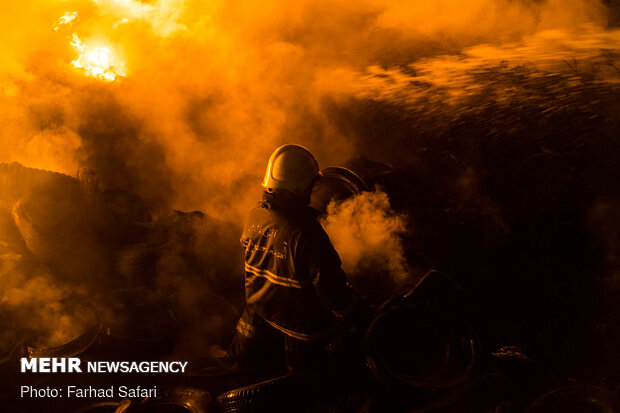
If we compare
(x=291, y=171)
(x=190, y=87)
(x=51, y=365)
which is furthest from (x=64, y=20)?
(x=291, y=171)

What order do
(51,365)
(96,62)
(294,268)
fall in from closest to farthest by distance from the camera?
(294,268) < (51,365) < (96,62)

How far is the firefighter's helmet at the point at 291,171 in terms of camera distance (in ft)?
12.0

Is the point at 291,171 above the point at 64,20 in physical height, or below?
below

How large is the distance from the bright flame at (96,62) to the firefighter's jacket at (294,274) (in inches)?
214

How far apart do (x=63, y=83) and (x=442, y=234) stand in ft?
24.3

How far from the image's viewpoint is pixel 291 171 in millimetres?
3658

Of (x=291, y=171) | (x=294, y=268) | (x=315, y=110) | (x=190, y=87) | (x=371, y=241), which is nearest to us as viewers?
(x=294, y=268)

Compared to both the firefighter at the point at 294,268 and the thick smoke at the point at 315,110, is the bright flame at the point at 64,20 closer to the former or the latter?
the thick smoke at the point at 315,110

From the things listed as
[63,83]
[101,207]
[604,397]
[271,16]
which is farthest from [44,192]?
[604,397]

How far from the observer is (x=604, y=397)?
3.60 metres

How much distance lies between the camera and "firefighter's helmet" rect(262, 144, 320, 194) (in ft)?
12.0

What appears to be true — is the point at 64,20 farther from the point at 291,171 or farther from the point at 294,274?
the point at 294,274

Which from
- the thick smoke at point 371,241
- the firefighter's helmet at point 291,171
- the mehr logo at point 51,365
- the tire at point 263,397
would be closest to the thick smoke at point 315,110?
the thick smoke at point 371,241

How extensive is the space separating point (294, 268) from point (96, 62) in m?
6.55
